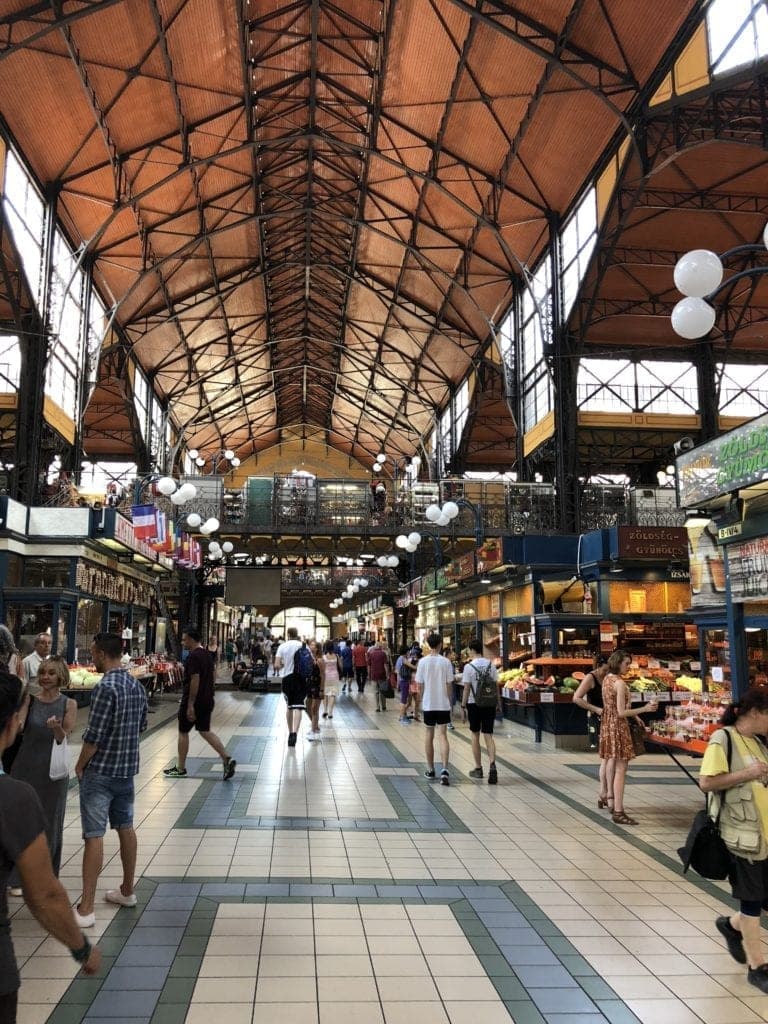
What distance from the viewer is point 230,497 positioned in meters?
23.9

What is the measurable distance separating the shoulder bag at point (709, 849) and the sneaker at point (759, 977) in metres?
0.42

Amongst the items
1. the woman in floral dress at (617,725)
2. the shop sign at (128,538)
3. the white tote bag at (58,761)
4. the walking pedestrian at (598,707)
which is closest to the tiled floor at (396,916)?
the walking pedestrian at (598,707)

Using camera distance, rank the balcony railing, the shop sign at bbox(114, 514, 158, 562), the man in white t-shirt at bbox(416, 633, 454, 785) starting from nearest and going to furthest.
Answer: the man in white t-shirt at bbox(416, 633, 454, 785) < the shop sign at bbox(114, 514, 158, 562) < the balcony railing

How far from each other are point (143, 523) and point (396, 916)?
13.6 m

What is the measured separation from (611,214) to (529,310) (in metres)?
5.41

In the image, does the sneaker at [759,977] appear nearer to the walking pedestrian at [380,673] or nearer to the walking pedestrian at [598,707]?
the walking pedestrian at [598,707]

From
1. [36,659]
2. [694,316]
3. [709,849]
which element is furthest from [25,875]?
[36,659]

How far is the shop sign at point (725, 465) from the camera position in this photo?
270 inches

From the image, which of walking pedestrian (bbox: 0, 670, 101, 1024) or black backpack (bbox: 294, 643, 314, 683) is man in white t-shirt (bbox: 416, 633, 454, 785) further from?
walking pedestrian (bbox: 0, 670, 101, 1024)

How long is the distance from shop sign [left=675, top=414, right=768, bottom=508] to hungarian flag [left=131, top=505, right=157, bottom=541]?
37.9 ft

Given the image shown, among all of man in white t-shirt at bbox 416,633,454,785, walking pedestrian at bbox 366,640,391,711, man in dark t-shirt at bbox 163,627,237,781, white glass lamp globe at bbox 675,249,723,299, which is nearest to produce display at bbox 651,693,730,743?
man in white t-shirt at bbox 416,633,454,785

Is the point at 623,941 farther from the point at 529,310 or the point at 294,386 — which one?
the point at 294,386

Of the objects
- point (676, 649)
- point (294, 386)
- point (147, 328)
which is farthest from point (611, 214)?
point (294, 386)

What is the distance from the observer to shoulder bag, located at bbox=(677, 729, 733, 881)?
12.0 ft
